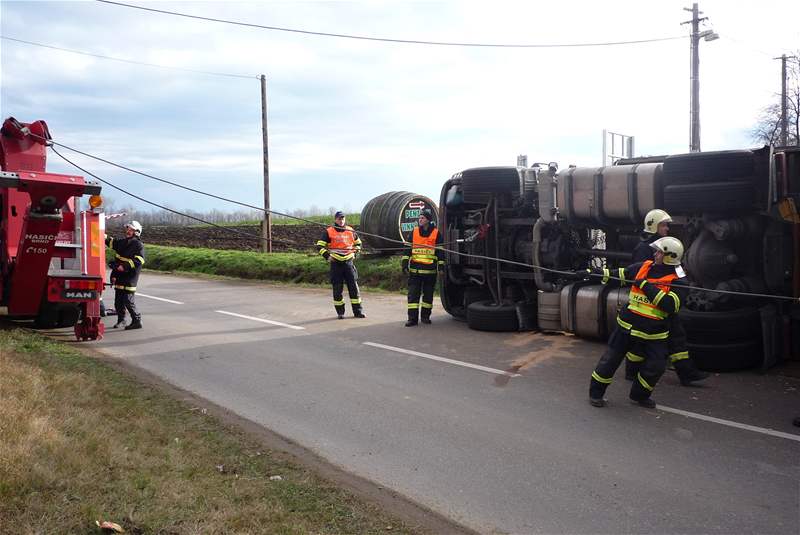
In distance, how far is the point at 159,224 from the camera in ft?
146

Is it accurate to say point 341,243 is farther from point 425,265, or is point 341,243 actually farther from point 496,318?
point 496,318

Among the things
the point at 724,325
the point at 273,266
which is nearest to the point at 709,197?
the point at 724,325

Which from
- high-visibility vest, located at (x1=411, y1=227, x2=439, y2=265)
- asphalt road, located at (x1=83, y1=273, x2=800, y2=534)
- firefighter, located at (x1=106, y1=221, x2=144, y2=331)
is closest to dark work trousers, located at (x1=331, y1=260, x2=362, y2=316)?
high-visibility vest, located at (x1=411, y1=227, x2=439, y2=265)

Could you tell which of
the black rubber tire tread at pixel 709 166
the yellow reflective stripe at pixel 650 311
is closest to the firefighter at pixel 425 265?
the black rubber tire tread at pixel 709 166

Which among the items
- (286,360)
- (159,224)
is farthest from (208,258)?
(159,224)

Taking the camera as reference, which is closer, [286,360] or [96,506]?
[96,506]

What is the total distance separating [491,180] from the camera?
10102mm

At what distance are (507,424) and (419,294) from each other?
5.32 m

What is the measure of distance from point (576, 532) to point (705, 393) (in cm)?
334

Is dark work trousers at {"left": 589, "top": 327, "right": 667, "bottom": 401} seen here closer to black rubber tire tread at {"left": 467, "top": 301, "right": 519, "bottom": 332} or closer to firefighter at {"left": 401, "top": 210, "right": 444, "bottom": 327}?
black rubber tire tread at {"left": 467, "top": 301, "right": 519, "bottom": 332}

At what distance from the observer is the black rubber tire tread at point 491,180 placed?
999 centimetres

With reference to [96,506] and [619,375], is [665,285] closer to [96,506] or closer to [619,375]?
[619,375]

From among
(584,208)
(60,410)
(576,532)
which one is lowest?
(576,532)

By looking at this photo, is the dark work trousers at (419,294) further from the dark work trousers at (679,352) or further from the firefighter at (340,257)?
the dark work trousers at (679,352)
